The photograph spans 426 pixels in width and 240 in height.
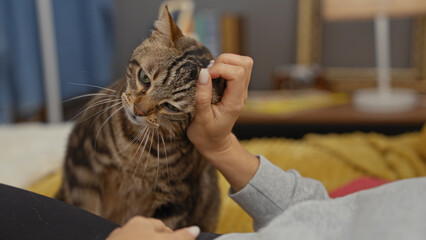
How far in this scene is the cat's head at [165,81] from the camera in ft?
2.37

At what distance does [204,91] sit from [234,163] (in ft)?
0.54

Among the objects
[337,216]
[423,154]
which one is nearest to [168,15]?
[337,216]

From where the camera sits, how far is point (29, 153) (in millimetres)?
1250

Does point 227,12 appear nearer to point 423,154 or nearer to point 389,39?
point 389,39

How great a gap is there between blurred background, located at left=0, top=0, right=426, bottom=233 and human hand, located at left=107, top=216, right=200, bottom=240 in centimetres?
55

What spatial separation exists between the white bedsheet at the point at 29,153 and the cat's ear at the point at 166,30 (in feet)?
1.39

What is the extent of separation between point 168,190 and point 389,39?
269 cm

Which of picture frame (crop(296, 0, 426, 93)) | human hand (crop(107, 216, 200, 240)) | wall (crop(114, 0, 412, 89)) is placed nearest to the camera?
human hand (crop(107, 216, 200, 240))

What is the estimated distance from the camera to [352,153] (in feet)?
4.22

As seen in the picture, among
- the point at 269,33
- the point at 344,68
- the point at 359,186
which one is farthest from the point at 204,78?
the point at 269,33

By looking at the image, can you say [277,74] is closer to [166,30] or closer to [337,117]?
[337,117]

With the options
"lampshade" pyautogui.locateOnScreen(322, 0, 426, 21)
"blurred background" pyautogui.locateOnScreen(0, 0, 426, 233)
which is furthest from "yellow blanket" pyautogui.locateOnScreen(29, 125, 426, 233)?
"lampshade" pyautogui.locateOnScreen(322, 0, 426, 21)

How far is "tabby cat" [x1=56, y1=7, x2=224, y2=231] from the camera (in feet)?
2.43

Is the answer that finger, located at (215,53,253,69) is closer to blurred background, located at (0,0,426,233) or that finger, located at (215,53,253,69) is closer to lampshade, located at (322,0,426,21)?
blurred background, located at (0,0,426,233)
